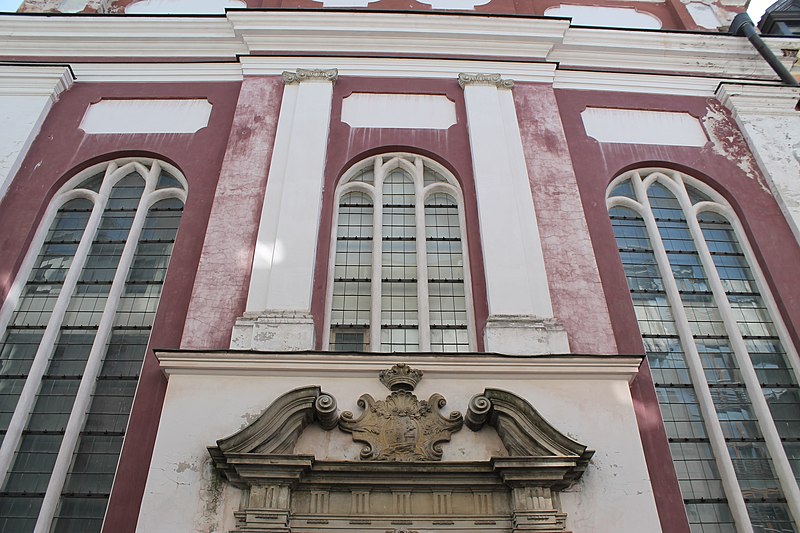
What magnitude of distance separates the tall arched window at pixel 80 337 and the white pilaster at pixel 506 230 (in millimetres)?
4439

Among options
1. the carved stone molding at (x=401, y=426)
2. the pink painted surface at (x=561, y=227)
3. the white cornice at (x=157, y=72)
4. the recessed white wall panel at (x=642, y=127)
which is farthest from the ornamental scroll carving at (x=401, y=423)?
the white cornice at (x=157, y=72)

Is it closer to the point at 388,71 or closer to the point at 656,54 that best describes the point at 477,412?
the point at 388,71

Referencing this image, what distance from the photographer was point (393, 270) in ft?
33.2

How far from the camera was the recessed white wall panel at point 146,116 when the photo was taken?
11.8m

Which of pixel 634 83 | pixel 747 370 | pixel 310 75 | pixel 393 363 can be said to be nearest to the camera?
pixel 393 363

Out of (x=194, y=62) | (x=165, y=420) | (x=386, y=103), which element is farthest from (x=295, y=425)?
(x=194, y=62)

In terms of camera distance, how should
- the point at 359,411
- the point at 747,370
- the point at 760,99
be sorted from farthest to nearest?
the point at 760,99 → the point at 747,370 → the point at 359,411

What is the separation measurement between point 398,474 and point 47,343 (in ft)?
15.8

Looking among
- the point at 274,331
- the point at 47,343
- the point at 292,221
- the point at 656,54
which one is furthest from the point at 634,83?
the point at 47,343

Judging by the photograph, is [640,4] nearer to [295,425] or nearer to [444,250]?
[444,250]

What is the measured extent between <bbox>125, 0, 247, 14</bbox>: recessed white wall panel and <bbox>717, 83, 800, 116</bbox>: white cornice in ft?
30.1

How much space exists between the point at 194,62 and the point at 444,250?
5886 mm

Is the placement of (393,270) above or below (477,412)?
above

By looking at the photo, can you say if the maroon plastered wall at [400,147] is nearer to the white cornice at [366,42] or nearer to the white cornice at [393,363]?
the white cornice at [366,42]
